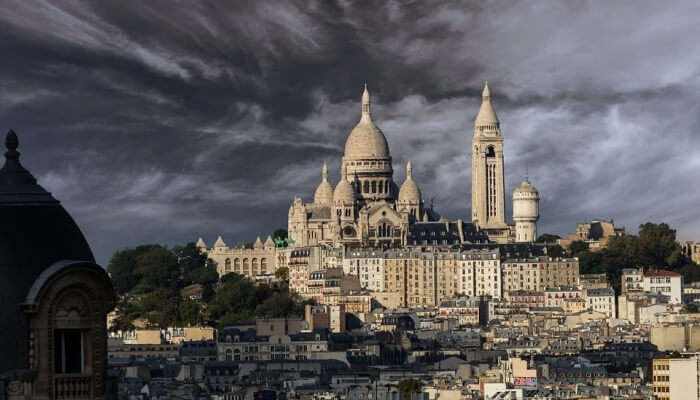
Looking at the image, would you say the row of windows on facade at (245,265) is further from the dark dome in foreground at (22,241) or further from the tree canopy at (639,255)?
the dark dome in foreground at (22,241)

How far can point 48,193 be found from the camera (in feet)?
44.4

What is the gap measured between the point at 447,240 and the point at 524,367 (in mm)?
65822

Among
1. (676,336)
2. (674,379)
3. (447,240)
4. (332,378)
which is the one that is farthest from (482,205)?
(674,379)

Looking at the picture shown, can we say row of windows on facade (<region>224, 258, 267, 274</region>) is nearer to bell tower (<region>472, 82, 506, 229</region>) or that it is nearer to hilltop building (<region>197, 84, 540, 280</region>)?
hilltop building (<region>197, 84, 540, 280</region>)

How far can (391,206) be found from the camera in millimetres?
168875

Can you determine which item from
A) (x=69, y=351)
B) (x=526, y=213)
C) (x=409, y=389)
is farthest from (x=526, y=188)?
(x=69, y=351)

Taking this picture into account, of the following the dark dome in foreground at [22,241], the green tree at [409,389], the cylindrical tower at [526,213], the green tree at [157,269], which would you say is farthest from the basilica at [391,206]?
the dark dome in foreground at [22,241]

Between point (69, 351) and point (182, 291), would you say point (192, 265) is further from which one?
point (69, 351)

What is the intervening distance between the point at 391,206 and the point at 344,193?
11.5ft

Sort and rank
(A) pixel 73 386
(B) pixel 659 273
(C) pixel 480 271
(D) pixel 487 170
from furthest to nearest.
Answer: (D) pixel 487 170, (B) pixel 659 273, (C) pixel 480 271, (A) pixel 73 386

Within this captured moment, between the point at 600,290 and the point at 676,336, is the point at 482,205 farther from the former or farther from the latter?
the point at 676,336

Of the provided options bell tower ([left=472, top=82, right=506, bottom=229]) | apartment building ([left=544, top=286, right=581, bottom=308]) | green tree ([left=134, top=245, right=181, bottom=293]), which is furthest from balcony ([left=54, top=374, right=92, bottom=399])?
bell tower ([left=472, top=82, right=506, bottom=229])

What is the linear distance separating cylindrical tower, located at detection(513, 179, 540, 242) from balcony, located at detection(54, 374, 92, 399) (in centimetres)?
15861

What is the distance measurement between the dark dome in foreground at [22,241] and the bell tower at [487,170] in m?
160
